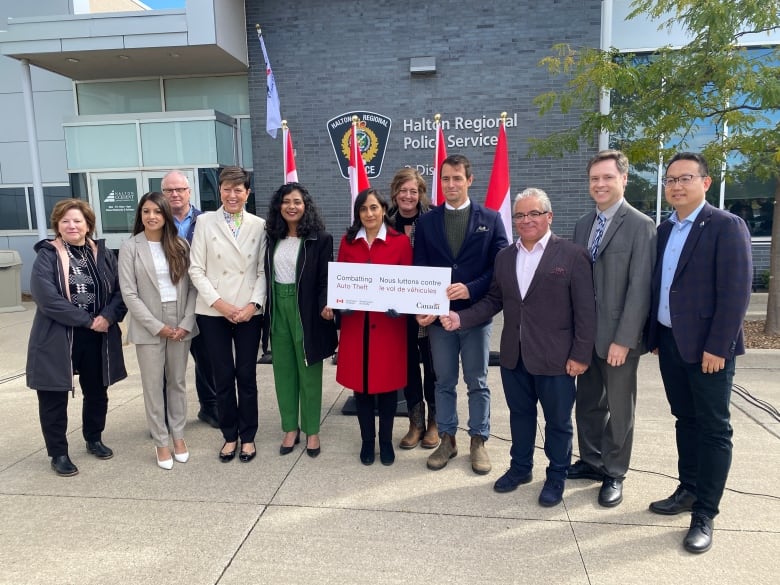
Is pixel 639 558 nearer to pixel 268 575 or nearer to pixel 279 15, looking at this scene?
pixel 268 575

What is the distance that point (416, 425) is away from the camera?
421 cm

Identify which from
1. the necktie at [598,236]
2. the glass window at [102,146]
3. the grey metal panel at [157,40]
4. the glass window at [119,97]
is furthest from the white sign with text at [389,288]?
the glass window at [119,97]

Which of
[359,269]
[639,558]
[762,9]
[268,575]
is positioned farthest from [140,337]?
[762,9]

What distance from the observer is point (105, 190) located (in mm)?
11141

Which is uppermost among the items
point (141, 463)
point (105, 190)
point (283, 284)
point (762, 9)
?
point (762, 9)

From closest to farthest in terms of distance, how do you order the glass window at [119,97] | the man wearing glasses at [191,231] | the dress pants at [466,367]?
the dress pants at [466,367]
the man wearing glasses at [191,231]
the glass window at [119,97]

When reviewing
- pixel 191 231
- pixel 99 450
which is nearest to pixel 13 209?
pixel 191 231

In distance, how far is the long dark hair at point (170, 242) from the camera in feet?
12.4

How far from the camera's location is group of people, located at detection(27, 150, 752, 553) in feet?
10.00

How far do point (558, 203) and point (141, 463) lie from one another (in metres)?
8.34

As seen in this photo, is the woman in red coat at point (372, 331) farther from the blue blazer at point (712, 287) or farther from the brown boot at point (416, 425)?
the blue blazer at point (712, 287)

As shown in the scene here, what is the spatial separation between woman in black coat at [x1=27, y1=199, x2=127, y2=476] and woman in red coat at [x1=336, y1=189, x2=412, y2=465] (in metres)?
1.62

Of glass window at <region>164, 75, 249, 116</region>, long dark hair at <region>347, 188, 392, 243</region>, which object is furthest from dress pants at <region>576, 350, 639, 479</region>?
glass window at <region>164, 75, 249, 116</region>

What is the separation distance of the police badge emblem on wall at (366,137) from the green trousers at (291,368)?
6.82 m
